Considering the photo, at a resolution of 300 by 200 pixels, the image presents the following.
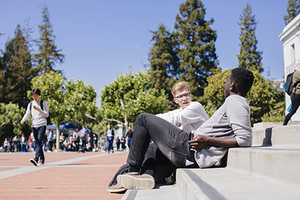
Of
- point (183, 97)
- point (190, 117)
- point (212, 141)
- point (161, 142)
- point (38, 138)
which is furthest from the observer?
point (38, 138)


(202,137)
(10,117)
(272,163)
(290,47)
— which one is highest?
(290,47)

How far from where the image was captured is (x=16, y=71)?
4803 centimetres

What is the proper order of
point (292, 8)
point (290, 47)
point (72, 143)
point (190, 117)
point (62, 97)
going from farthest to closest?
point (292, 8) < point (62, 97) < point (72, 143) < point (290, 47) < point (190, 117)

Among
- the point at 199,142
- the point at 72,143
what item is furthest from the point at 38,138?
the point at 72,143

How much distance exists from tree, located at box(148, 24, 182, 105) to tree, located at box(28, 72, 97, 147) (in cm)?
1577

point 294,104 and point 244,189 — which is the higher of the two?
point 294,104

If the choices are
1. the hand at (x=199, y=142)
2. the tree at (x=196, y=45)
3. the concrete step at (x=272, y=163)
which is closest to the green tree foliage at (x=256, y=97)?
the tree at (x=196, y=45)

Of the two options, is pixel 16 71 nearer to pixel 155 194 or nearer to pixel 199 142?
pixel 155 194

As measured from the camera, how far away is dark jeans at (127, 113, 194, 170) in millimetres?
2875

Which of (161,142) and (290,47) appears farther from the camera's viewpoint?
(290,47)

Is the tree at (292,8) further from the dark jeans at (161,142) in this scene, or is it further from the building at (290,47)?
the dark jeans at (161,142)

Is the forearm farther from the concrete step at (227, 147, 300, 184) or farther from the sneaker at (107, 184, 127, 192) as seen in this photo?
the sneaker at (107, 184, 127, 192)

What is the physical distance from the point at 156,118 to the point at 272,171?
1491mm

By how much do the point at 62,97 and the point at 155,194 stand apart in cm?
2727
